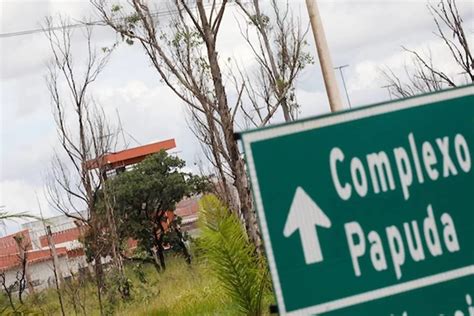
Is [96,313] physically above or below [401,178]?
below

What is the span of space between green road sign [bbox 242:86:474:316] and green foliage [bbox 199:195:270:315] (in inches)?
168

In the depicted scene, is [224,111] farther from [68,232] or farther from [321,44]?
[68,232]

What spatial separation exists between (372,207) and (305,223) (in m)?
0.20

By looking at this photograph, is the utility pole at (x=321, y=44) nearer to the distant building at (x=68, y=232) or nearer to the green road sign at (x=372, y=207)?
the green road sign at (x=372, y=207)

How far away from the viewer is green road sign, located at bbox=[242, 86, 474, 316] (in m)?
1.94

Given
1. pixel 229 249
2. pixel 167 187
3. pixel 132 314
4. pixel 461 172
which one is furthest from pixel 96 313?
pixel 461 172

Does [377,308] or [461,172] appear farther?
[461,172]

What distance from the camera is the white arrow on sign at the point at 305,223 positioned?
76.4 inches

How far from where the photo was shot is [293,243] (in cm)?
193

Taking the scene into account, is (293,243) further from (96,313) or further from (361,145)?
(96,313)

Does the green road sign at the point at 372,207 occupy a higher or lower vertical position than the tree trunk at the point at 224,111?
lower

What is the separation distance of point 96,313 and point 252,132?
1277cm

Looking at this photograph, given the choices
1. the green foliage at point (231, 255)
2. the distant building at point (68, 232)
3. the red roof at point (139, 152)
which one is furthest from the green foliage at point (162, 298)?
the red roof at point (139, 152)

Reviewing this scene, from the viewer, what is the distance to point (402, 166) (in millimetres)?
2094
